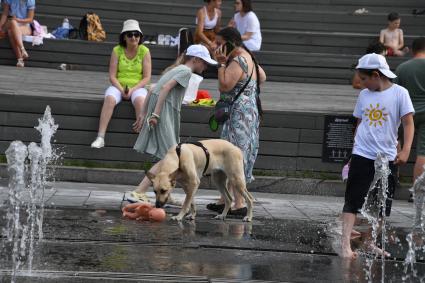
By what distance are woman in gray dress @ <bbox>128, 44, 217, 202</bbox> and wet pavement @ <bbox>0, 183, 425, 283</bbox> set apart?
2.40 feet

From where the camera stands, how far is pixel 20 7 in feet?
56.5

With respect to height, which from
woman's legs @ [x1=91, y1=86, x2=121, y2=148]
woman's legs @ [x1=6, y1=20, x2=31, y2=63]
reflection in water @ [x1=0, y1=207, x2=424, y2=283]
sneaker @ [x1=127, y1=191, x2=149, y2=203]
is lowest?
reflection in water @ [x1=0, y1=207, x2=424, y2=283]

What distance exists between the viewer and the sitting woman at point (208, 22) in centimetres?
1753

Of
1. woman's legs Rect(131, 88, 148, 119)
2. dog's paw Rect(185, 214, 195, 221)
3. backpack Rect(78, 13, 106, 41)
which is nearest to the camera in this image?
dog's paw Rect(185, 214, 195, 221)

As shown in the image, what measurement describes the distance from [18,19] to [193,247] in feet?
33.7

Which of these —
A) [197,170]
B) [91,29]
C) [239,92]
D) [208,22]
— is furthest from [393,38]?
[197,170]

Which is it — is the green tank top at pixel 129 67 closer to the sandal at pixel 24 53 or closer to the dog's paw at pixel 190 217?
the dog's paw at pixel 190 217

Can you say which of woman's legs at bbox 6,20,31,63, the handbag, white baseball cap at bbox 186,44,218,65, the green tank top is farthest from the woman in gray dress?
woman's legs at bbox 6,20,31,63

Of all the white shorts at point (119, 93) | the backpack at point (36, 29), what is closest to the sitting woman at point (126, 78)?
the white shorts at point (119, 93)

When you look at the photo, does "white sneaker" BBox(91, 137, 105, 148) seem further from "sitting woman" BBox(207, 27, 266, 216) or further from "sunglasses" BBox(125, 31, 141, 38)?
"sitting woman" BBox(207, 27, 266, 216)

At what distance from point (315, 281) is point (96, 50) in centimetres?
1182

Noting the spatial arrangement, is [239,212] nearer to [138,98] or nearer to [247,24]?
[138,98]

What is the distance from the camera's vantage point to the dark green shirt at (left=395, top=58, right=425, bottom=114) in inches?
423

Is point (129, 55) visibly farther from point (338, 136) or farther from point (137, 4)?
point (137, 4)
